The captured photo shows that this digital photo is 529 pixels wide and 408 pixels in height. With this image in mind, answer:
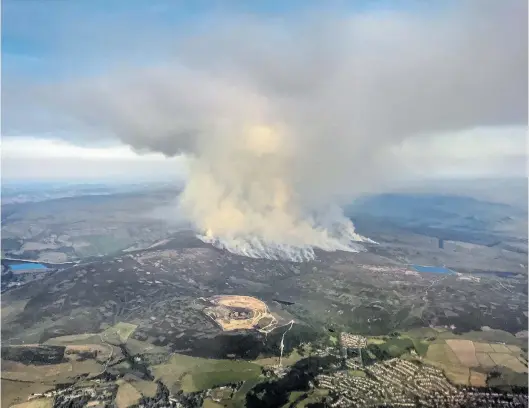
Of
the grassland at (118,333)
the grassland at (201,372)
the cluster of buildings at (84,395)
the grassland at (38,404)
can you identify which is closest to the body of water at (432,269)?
the grassland at (201,372)

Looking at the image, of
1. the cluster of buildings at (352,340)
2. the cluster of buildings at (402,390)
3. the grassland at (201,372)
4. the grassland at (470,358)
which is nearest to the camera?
the cluster of buildings at (402,390)

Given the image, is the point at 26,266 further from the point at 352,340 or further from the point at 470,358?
the point at 470,358

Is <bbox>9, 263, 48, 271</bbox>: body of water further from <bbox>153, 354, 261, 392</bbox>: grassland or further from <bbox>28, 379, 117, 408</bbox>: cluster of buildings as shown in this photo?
<bbox>153, 354, 261, 392</bbox>: grassland

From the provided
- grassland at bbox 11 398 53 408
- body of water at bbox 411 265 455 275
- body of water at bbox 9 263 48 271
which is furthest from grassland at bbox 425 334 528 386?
body of water at bbox 9 263 48 271

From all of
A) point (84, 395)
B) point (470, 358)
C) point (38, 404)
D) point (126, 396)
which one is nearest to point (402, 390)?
point (470, 358)

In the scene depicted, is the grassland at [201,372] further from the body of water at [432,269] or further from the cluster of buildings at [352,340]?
the body of water at [432,269]

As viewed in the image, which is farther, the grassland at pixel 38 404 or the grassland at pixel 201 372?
the grassland at pixel 201 372

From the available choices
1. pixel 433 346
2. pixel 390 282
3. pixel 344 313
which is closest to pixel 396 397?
pixel 433 346

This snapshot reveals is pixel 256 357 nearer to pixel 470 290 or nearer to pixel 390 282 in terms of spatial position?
pixel 390 282
